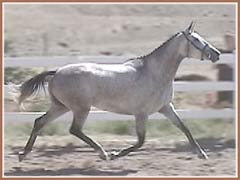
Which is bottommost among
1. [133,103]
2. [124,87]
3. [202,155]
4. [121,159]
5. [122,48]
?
[122,48]

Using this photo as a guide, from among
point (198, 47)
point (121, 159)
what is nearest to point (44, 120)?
point (121, 159)

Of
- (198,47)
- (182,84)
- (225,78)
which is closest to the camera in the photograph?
(198,47)

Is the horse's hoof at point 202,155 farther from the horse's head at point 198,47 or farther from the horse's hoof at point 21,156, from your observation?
the horse's hoof at point 21,156

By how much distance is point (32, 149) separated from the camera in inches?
364

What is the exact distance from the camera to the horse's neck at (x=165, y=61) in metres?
8.62

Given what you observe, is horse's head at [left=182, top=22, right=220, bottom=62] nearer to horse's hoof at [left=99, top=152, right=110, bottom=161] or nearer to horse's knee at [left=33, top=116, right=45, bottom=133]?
horse's hoof at [left=99, top=152, right=110, bottom=161]

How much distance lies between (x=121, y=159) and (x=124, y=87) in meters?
0.95

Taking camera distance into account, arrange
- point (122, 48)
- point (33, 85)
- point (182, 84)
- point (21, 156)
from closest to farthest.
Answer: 1. point (21, 156)
2. point (33, 85)
3. point (182, 84)
4. point (122, 48)

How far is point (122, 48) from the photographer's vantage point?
24.6 m

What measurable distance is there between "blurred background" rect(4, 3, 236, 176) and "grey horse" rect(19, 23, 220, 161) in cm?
53

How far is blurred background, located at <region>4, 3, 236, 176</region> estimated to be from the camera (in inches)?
388

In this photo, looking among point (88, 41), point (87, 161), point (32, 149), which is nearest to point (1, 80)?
point (32, 149)

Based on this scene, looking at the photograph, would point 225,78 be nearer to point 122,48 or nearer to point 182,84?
point 182,84

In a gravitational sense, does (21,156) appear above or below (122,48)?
above
